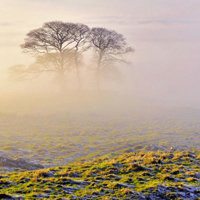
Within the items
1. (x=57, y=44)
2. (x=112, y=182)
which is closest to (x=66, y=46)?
(x=57, y=44)

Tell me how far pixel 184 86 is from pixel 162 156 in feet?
441

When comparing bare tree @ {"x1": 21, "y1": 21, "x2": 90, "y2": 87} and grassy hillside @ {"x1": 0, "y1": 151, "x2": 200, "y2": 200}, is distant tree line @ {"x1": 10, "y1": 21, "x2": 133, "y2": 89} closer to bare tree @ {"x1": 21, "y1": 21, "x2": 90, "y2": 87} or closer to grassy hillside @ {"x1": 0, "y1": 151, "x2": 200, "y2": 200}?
bare tree @ {"x1": 21, "y1": 21, "x2": 90, "y2": 87}

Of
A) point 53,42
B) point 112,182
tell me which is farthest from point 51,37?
point 112,182

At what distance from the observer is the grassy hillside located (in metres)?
13.0

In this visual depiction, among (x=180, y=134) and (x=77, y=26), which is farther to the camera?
(x=77, y=26)

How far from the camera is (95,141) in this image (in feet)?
129

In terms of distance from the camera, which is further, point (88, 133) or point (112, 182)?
point (88, 133)

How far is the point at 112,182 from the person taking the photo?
14375 mm

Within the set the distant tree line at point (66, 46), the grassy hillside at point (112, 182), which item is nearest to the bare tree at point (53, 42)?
the distant tree line at point (66, 46)

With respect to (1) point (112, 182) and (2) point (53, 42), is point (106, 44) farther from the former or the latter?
(1) point (112, 182)

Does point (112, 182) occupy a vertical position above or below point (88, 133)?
above

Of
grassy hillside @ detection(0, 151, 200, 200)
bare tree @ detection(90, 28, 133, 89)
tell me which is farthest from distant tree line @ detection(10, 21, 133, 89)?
grassy hillside @ detection(0, 151, 200, 200)

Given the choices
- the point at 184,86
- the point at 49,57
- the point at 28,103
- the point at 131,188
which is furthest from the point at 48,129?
the point at 184,86

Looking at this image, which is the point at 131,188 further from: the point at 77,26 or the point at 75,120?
the point at 77,26
